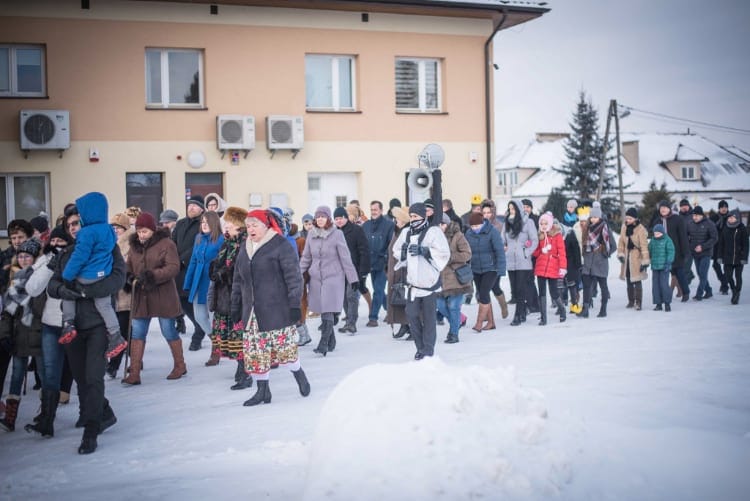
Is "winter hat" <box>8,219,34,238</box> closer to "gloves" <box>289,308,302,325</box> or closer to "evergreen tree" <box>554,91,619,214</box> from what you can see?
"gloves" <box>289,308,302,325</box>

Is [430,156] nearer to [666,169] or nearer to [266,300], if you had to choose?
[266,300]

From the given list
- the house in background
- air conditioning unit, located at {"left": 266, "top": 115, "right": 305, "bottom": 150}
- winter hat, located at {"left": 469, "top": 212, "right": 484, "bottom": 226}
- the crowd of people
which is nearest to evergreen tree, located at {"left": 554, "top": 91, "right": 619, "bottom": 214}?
the house in background

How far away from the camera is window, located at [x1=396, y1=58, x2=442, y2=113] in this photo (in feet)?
72.0

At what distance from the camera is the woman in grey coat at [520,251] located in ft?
44.1

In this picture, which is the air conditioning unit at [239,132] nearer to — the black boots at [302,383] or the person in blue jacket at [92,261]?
the black boots at [302,383]

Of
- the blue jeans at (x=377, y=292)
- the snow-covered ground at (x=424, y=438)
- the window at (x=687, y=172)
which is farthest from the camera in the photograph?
the window at (x=687, y=172)

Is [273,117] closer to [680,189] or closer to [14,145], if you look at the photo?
[14,145]

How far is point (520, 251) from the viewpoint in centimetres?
1359

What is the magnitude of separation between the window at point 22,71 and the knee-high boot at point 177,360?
40.1 ft

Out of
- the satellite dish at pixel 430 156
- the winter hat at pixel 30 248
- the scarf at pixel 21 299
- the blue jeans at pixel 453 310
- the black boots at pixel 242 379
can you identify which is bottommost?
the black boots at pixel 242 379

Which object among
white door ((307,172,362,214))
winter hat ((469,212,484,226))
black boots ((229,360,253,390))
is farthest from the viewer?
white door ((307,172,362,214))

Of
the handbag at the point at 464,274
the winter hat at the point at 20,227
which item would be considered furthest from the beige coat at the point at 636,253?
the winter hat at the point at 20,227

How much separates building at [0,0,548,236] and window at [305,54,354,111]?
0.04 metres

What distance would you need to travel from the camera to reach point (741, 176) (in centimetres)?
7762
